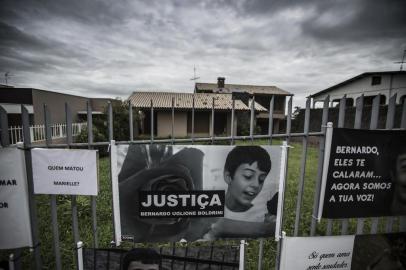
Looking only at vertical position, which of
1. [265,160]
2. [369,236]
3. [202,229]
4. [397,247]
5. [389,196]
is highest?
[265,160]

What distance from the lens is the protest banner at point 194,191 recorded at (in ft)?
6.29

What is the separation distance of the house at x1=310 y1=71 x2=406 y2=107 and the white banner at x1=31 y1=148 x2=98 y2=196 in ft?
56.9

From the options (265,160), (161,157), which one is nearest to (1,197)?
(161,157)

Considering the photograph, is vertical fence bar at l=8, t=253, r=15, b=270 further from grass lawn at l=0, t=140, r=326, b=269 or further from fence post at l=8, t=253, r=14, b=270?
grass lawn at l=0, t=140, r=326, b=269

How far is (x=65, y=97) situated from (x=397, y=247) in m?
20.5

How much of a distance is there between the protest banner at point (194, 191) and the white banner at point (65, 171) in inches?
7.7

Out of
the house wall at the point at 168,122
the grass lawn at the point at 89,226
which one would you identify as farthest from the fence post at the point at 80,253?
the house wall at the point at 168,122

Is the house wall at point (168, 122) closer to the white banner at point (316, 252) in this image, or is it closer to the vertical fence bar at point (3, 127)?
the white banner at point (316, 252)

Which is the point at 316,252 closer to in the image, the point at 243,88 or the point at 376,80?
the point at 376,80

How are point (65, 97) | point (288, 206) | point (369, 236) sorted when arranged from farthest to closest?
1. point (65, 97)
2. point (288, 206)
3. point (369, 236)

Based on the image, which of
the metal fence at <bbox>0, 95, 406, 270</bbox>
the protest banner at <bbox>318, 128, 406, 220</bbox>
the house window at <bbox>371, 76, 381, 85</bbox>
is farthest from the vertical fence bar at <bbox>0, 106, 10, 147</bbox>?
the house window at <bbox>371, 76, 381, 85</bbox>

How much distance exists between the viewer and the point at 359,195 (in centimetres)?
220

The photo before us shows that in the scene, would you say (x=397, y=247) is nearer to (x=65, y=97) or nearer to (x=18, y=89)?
(x=18, y=89)

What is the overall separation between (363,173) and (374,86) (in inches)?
884
